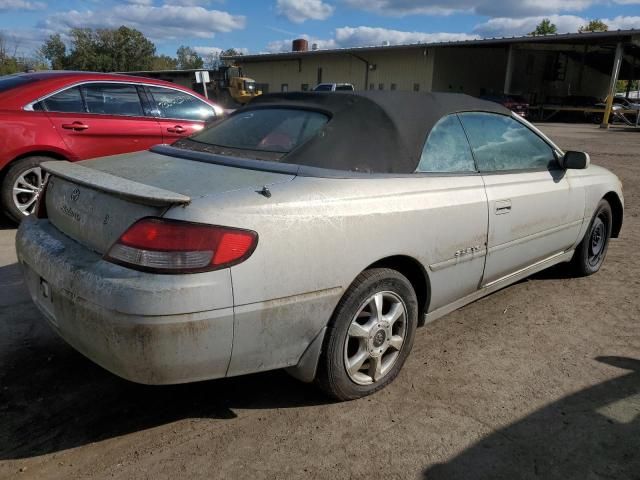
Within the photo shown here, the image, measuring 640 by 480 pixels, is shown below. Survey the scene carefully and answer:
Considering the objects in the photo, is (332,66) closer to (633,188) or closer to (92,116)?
(633,188)

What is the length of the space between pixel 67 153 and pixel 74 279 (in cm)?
396

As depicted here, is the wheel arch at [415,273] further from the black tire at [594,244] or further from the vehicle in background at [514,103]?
the vehicle in background at [514,103]

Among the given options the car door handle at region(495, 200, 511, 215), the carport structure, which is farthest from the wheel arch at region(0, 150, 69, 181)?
the carport structure

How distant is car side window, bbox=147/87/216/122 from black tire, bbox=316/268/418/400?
4823 millimetres

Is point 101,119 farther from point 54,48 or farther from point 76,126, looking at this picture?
point 54,48

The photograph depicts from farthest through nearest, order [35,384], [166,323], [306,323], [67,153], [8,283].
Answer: [67,153] < [8,283] < [35,384] < [306,323] < [166,323]

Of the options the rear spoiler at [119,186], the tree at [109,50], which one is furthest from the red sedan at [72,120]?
the tree at [109,50]

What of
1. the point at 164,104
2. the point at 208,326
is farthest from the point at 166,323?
the point at 164,104

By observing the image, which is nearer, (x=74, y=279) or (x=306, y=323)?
(x=74, y=279)

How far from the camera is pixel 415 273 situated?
2.98m

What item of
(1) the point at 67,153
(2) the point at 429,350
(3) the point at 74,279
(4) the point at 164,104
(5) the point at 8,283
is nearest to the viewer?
(3) the point at 74,279

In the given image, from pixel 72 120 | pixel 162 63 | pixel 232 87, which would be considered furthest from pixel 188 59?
pixel 72 120

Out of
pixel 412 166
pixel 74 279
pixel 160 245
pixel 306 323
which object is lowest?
pixel 306 323

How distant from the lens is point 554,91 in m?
43.8
